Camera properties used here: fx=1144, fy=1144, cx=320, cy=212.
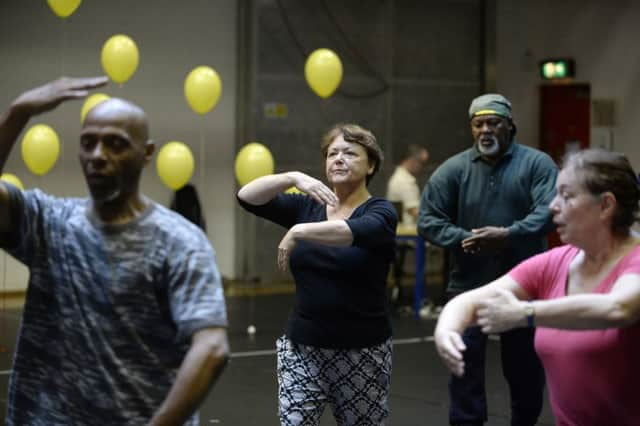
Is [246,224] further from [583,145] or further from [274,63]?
[583,145]

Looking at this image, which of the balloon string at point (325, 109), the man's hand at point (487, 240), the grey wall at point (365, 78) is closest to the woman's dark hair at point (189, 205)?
the grey wall at point (365, 78)

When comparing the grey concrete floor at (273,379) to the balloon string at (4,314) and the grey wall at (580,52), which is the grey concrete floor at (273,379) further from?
the grey wall at (580,52)

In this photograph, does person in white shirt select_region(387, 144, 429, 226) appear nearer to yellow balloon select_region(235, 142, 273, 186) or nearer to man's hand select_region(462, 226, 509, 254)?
yellow balloon select_region(235, 142, 273, 186)

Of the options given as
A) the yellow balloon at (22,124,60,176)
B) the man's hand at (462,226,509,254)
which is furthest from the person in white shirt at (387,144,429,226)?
the man's hand at (462,226,509,254)

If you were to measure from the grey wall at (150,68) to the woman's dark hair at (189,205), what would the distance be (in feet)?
1.55

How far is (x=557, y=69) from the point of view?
16.3 meters

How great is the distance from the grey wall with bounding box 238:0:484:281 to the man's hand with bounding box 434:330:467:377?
11.9m

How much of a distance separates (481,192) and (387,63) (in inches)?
390

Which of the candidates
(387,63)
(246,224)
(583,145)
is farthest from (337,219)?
(583,145)

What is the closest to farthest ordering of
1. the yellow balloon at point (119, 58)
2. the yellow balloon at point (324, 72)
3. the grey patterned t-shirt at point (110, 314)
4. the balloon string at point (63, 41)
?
the grey patterned t-shirt at point (110, 314) → the yellow balloon at point (119, 58) → the yellow balloon at point (324, 72) → the balloon string at point (63, 41)

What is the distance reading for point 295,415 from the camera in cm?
438

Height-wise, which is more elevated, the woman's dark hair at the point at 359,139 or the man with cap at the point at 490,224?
the woman's dark hair at the point at 359,139

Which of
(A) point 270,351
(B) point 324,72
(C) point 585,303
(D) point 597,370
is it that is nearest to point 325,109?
(B) point 324,72

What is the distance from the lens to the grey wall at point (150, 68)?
13.0 meters
